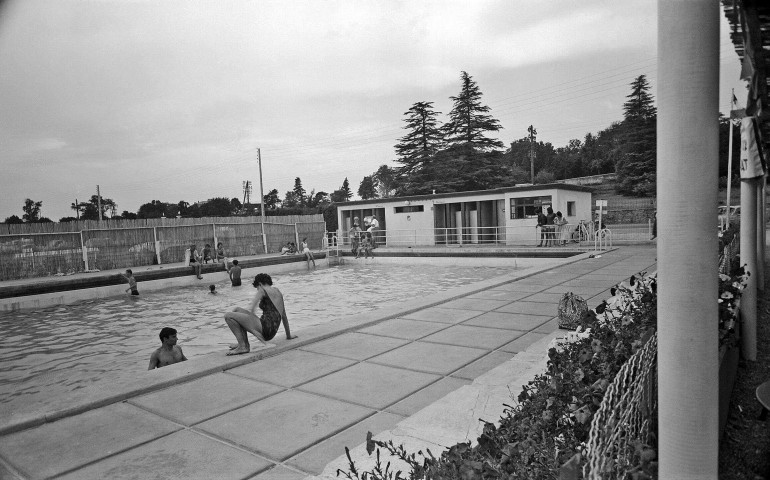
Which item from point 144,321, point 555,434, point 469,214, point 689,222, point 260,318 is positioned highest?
point 689,222

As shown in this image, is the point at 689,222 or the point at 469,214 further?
the point at 469,214

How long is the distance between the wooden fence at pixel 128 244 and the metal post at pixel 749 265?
20.5 metres

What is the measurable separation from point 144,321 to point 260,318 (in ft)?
23.3

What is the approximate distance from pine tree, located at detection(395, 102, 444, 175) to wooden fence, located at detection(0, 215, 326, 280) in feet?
79.1

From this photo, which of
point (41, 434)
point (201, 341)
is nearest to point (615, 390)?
point (41, 434)

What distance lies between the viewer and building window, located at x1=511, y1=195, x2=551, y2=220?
72.8 ft

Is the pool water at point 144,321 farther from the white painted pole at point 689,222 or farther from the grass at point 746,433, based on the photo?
the white painted pole at point 689,222

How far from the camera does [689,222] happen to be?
134 cm

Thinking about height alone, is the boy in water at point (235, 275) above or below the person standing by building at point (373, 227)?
below

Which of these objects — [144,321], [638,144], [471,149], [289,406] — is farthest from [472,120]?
[289,406]

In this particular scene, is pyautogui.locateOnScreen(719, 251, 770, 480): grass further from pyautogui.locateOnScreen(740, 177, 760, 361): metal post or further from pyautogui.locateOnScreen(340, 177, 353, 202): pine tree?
pyautogui.locateOnScreen(340, 177, 353, 202): pine tree

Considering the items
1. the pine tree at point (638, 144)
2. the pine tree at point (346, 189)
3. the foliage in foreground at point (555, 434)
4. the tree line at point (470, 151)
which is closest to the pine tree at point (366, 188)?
the pine tree at point (346, 189)

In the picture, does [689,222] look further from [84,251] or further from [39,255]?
[84,251]

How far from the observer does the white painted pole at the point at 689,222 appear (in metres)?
1.32
